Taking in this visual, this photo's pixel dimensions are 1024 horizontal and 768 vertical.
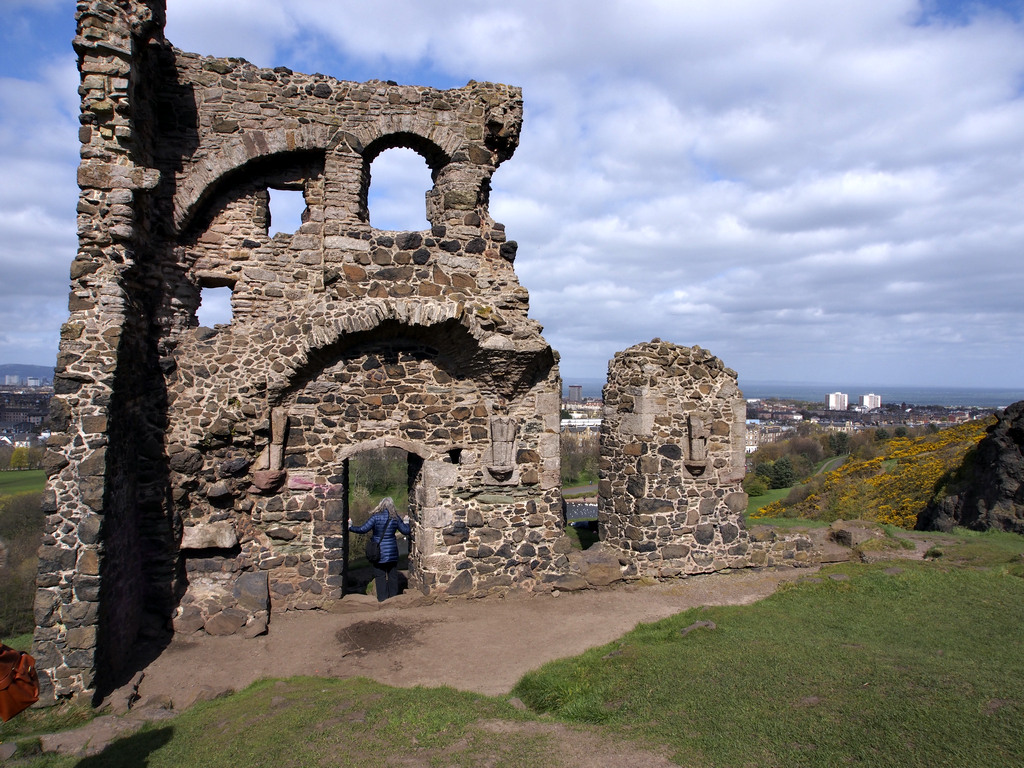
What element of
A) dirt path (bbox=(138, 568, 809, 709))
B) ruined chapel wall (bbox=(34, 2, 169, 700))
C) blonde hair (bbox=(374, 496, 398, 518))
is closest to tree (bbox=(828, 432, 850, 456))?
dirt path (bbox=(138, 568, 809, 709))

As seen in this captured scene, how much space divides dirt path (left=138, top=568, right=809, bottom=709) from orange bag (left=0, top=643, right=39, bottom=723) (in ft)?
6.74

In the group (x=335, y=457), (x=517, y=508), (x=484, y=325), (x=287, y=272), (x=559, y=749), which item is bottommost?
(x=559, y=749)

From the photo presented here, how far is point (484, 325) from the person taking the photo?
8.70 metres

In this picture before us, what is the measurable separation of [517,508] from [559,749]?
15.0 feet

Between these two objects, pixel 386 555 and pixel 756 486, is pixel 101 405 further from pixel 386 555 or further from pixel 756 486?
pixel 756 486

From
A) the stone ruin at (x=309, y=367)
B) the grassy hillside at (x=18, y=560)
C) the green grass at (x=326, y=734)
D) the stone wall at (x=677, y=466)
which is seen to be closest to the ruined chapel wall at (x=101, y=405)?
the stone ruin at (x=309, y=367)

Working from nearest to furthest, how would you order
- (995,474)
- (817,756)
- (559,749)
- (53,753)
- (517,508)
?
(817,756) < (559,749) < (53,753) < (517,508) < (995,474)

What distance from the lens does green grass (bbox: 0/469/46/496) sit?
24.7 metres

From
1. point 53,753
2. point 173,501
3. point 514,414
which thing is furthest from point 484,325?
point 53,753

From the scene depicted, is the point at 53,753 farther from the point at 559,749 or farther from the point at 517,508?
the point at 517,508

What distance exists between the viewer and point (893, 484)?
18.1 m

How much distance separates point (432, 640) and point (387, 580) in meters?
2.05

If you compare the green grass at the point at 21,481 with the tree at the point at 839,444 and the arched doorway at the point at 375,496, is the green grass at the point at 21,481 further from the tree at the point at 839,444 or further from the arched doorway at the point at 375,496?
the tree at the point at 839,444

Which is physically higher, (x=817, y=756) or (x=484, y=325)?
(x=484, y=325)
